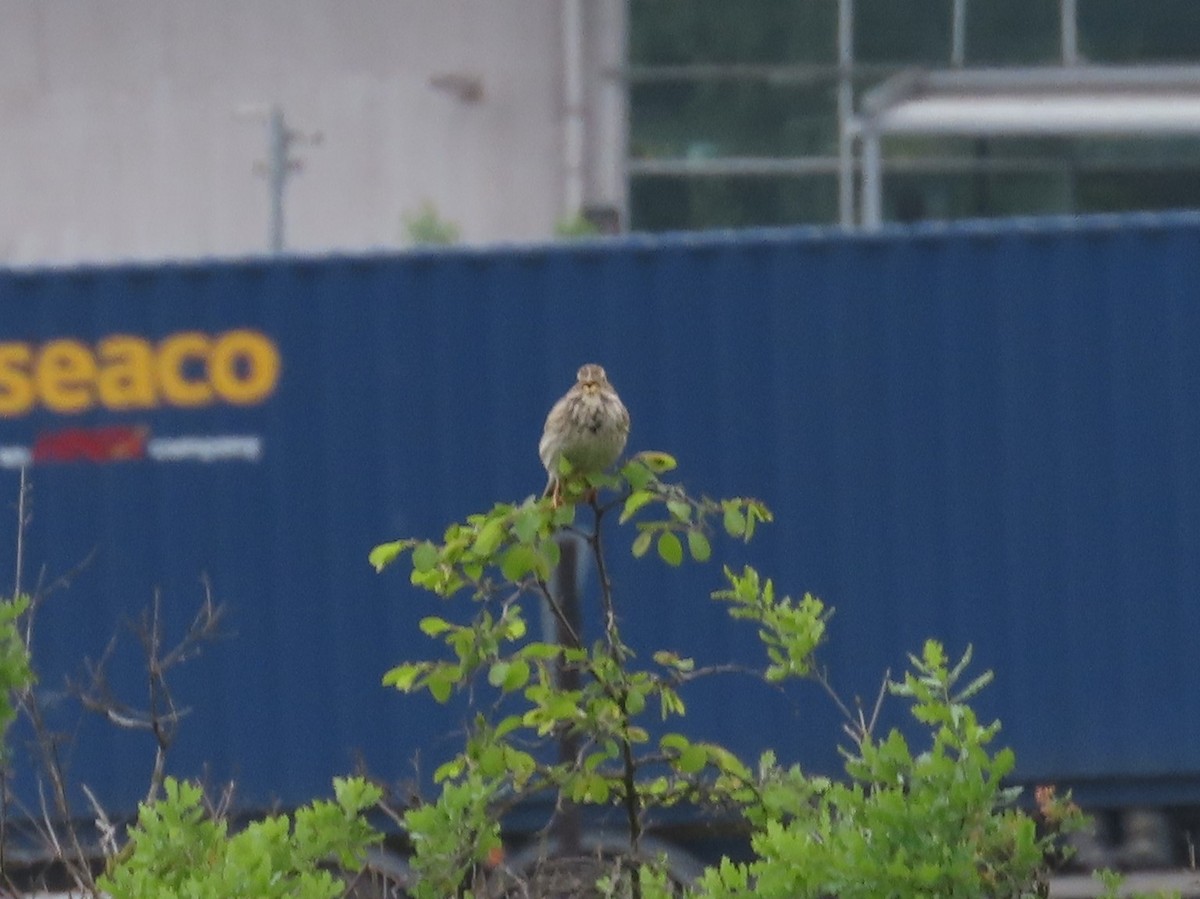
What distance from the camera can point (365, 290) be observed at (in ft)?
35.7

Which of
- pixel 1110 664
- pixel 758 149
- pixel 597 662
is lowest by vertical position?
pixel 1110 664

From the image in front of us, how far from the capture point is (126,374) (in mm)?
10992

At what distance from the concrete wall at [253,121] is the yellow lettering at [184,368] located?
1418 centimetres

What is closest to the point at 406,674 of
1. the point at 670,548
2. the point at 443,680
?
the point at 443,680

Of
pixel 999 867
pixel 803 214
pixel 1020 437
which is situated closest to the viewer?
pixel 999 867

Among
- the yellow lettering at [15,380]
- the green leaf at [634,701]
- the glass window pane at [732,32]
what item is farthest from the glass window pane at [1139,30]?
the green leaf at [634,701]

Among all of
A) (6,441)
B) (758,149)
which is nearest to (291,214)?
(758,149)

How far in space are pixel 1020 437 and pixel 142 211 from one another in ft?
53.0

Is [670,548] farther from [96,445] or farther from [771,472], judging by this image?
[96,445]

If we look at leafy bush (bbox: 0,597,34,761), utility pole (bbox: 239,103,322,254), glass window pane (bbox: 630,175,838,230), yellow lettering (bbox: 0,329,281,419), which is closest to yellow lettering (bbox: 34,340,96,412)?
yellow lettering (bbox: 0,329,281,419)

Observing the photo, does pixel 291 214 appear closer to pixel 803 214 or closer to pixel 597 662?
pixel 803 214

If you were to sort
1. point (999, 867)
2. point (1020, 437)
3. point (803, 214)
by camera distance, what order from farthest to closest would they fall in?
point (803, 214) → point (1020, 437) → point (999, 867)

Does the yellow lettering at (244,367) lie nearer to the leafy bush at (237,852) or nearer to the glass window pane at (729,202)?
the leafy bush at (237,852)

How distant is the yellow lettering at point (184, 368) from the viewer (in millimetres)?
10938
